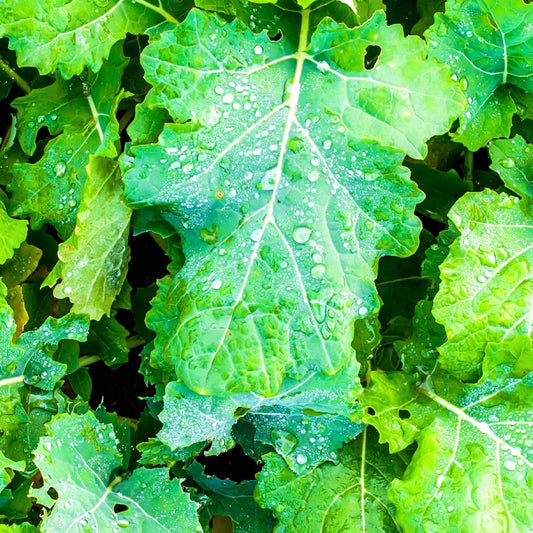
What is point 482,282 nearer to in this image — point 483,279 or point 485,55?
point 483,279

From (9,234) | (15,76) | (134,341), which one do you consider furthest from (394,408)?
(15,76)

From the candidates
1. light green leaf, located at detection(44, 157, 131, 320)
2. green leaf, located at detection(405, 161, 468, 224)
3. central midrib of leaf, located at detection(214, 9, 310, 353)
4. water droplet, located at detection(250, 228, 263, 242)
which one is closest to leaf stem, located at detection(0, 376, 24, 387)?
light green leaf, located at detection(44, 157, 131, 320)

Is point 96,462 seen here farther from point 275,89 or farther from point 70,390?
point 275,89

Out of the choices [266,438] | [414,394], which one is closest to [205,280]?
[266,438]

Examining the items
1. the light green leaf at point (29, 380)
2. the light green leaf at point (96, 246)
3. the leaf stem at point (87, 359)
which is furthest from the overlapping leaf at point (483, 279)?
the leaf stem at point (87, 359)

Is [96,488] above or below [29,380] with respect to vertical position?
below

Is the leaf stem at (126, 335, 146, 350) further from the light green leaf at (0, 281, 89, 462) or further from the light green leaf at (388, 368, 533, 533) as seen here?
the light green leaf at (388, 368, 533, 533)

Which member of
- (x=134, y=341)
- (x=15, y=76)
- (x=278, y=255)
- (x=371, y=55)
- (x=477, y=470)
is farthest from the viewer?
(x=134, y=341)
